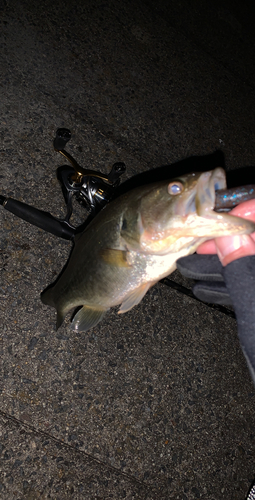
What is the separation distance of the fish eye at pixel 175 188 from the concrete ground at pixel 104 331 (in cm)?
136

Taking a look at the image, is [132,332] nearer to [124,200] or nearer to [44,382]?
[44,382]

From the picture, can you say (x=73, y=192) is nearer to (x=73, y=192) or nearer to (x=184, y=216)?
(x=73, y=192)

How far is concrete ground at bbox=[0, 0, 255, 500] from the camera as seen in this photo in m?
2.37

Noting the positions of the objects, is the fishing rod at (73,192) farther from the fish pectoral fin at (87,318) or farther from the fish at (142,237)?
the fish pectoral fin at (87,318)

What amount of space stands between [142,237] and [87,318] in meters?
0.71

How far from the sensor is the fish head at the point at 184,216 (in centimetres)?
143

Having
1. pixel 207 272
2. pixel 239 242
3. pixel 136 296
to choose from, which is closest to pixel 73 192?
pixel 136 296

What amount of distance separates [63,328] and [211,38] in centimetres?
431

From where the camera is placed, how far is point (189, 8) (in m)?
4.61

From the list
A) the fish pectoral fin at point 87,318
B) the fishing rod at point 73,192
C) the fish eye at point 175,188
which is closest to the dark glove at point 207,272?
the fish eye at point 175,188

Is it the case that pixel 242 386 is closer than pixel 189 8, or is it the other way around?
pixel 242 386

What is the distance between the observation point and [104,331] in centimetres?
266

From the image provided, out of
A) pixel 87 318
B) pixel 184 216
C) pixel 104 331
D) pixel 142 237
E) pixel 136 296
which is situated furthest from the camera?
pixel 104 331

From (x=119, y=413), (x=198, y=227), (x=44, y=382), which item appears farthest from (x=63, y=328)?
(x=198, y=227)
